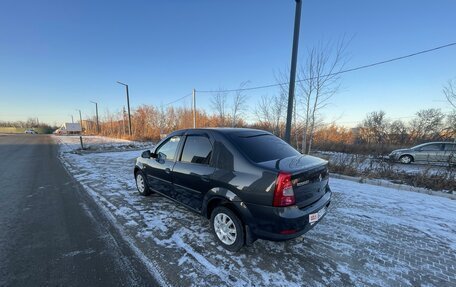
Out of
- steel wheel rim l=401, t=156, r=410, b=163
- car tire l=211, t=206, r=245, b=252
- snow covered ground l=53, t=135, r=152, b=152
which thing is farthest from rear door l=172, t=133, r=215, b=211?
steel wheel rim l=401, t=156, r=410, b=163

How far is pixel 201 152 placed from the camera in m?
3.45

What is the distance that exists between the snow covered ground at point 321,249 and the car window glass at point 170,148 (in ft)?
3.82

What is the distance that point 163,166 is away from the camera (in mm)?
4223

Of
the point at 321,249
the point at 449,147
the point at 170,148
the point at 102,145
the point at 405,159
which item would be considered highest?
the point at 170,148

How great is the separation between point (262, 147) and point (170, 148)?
1.98 metres

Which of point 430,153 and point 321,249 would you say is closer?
point 321,249

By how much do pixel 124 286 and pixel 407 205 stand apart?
5773 mm

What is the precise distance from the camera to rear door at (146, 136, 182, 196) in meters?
4.06

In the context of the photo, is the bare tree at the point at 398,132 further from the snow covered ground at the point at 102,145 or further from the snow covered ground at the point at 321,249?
the snow covered ground at the point at 102,145

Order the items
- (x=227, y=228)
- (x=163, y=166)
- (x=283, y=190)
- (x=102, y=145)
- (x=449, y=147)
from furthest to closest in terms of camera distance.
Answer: (x=102, y=145), (x=449, y=147), (x=163, y=166), (x=227, y=228), (x=283, y=190)

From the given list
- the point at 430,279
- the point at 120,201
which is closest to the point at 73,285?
the point at 120,201

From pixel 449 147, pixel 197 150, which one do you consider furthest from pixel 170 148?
pixel 449 147

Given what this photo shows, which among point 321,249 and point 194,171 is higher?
point 194,171

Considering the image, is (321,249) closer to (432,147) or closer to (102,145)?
(432,147)
